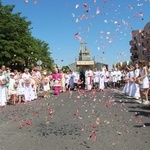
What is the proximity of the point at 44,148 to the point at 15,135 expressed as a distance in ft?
5.35

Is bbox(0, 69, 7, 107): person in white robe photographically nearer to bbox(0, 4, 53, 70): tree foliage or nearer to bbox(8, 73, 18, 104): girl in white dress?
bbox(8, 73, 18, 104): girl in white dress

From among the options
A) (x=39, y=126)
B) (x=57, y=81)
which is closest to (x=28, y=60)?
(x=57, y=81)

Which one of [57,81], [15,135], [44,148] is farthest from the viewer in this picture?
[57,81]

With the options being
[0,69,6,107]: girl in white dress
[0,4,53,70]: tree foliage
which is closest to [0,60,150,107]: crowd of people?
[0,69,6,107]: girl in white dress

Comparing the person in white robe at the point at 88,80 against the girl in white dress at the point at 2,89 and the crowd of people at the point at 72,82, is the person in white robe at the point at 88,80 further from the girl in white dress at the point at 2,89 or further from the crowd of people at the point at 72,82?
the girl in white dress at the point at 2,89

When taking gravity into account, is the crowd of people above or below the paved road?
above

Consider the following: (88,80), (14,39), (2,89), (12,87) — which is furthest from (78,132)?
(14,39)

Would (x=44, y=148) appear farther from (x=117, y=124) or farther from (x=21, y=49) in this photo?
(x=21, y=49)

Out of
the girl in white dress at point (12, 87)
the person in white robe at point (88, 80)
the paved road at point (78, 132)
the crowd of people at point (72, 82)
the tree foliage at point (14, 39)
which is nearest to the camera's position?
the paved road at point (78, 132)

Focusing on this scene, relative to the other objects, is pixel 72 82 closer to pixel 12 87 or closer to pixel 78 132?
pixel 12 87

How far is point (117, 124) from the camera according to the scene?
9422 millimetres

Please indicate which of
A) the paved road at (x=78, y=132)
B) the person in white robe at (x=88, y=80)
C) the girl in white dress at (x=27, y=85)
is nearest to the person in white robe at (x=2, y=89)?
the girl in white dress at (x=27, y=85)

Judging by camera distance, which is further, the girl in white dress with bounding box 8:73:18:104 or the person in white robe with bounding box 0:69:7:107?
the girl in white dress with bounding box 8:73:18:104

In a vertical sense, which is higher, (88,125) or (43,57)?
(43,57)
